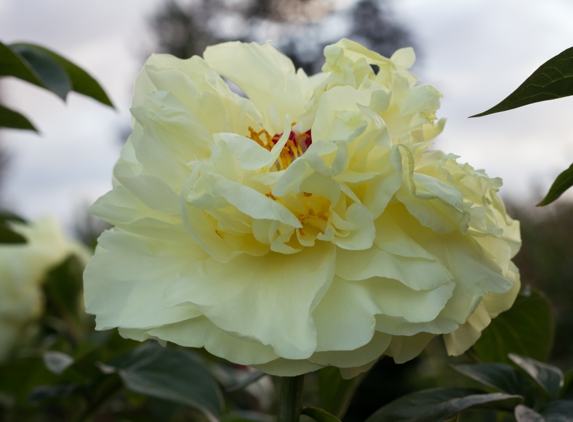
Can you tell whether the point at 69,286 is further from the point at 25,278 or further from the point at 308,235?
the point at 308,235

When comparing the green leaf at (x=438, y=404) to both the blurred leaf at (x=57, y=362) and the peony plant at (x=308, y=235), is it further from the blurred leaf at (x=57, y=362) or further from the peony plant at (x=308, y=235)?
the blurred leaf at (x=57, y=362)

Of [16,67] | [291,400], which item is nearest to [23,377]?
[16,67]

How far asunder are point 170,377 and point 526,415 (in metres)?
0.33

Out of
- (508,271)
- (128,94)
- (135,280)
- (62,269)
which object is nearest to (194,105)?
(135,280)

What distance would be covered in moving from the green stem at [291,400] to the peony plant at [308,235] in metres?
0.03

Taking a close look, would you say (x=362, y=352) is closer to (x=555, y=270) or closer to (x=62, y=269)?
(x=62, y=269)

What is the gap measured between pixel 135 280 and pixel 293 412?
13 centimetres

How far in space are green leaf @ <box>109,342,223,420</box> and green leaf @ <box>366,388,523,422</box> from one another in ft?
0.63

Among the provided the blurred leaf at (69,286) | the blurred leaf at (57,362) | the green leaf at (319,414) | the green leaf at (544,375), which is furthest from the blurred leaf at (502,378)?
the blurred leaf at (69,286)

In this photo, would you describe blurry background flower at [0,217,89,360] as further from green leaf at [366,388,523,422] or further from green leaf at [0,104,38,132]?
green leaf at [366,388,523,422]

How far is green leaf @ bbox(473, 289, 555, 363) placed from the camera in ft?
1.67

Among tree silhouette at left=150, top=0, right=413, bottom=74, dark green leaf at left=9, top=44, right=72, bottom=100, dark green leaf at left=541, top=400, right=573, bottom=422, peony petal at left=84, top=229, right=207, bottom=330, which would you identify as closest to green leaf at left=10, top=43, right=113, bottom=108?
dark green leaf at left=9, top=44, right=72, bottom=100

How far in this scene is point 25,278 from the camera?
1.02m

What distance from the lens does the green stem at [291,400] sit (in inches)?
14.1
